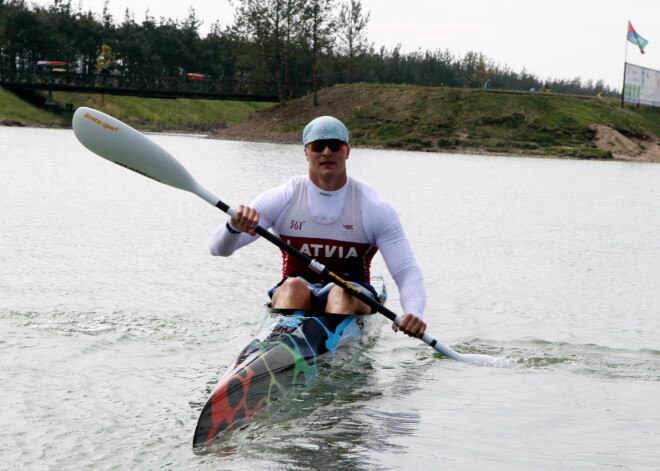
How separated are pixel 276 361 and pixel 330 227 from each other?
5.09 ft

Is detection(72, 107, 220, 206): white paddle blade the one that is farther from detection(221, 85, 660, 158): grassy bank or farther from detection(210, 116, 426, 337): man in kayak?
detection(221, 85, 660, 158): grassy bank

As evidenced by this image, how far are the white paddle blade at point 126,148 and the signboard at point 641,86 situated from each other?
76850 mm

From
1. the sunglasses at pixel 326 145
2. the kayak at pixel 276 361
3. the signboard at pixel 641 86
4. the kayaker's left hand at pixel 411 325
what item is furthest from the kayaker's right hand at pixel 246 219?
the signboard at pixel 641 86

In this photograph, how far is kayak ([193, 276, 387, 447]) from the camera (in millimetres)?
5695

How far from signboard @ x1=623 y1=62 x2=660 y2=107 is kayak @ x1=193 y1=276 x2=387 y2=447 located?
7690 cm

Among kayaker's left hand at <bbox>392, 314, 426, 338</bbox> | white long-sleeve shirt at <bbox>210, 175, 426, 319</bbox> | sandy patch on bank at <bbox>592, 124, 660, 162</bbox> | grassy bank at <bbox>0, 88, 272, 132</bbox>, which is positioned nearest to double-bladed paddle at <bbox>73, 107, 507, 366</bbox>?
white long-sleeve shirt at <bbox>210, 175, 426, 319</bbox>

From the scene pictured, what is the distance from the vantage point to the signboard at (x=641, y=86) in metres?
80.0

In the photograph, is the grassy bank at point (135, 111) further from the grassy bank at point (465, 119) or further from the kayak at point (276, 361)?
the kayak at point (276, 361)

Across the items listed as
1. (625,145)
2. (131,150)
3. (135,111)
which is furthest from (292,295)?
(135,111)

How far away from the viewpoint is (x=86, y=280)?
38.4 ft

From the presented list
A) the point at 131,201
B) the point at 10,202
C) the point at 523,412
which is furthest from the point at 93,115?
the point at 131,201

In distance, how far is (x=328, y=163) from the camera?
729 cm

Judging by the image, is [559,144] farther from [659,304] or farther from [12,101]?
[659,304]

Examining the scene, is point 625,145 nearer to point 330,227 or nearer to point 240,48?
point 240,48
